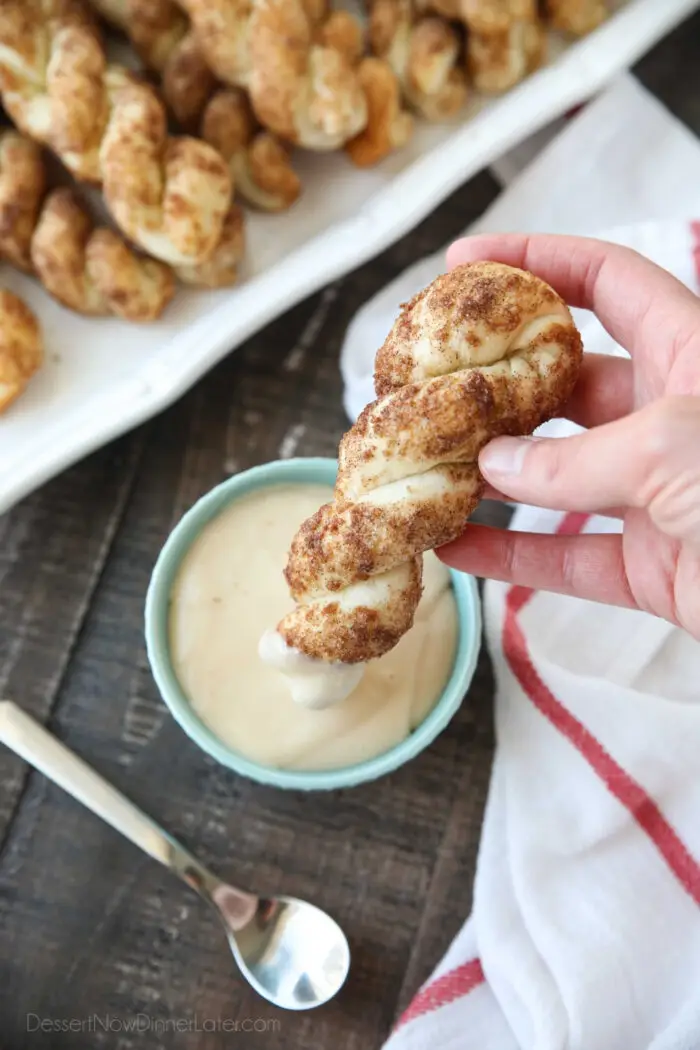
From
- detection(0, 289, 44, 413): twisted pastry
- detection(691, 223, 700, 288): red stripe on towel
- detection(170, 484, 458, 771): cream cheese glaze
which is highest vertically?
detection(691, 223, 700, 288): red stripe on towel

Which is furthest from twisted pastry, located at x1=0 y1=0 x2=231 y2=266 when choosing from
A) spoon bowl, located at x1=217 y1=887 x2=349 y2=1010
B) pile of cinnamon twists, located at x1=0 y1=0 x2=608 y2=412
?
spoon bowl, located at x1=217 y1=887 x2=349 y2=1010

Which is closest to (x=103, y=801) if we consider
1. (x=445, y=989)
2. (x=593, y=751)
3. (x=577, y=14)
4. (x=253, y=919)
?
(x=253, y=919)

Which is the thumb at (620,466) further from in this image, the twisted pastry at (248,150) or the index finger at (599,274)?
the twisted pastry at (248,150)

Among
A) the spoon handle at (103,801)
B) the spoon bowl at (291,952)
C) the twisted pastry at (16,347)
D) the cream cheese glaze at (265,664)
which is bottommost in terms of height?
the spoon bowl at (291,952)

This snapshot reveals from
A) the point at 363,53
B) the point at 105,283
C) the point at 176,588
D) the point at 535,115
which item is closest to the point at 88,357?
the point at 105,283

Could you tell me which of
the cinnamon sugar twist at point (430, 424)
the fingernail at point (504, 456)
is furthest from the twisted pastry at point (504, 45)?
the fingernail at point (504, 456)

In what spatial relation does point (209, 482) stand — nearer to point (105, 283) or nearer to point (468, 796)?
point (105, 283)

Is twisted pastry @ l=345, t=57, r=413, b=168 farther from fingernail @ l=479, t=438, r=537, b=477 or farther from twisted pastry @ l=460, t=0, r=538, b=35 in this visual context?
fingernail @ l=479, t=438, r=537, b=477
